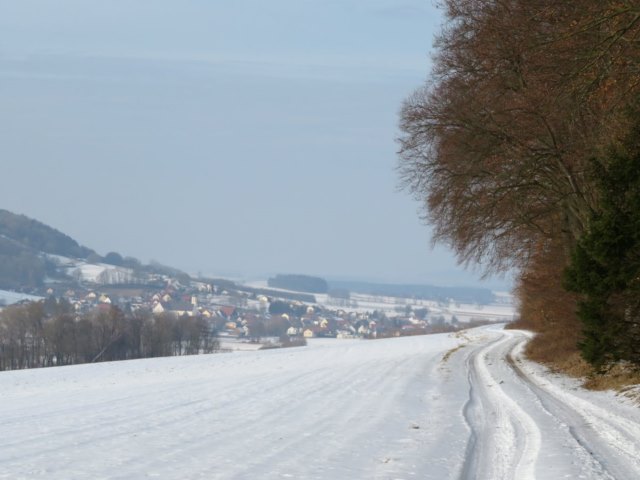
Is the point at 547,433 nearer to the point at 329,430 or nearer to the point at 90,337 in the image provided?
the point at 329,430

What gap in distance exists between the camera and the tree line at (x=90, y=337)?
7531cm

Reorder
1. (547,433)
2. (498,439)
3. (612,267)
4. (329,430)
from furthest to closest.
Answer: (612,267) → (329,430) → (547,433) → (498,439)

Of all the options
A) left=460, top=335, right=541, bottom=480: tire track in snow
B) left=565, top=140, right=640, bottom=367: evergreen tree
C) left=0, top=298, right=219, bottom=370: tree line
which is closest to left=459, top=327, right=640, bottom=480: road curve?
left=460, top=335, right=541, bottom=480: tire track in snow

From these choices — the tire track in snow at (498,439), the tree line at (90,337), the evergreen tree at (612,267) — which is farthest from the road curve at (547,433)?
the tree line at (90,337)

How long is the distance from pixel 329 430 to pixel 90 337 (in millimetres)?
66259

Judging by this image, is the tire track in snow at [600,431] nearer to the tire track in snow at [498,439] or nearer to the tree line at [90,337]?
the tire track in snow at [498,439]

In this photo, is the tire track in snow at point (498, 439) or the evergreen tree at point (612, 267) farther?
the evergreen tree at point (612, 267)

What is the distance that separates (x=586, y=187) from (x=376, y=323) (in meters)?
153

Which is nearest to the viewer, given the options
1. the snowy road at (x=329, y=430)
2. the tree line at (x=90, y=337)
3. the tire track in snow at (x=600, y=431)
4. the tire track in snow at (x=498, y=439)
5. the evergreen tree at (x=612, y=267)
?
the tire track in snow at (x=498, y=439)

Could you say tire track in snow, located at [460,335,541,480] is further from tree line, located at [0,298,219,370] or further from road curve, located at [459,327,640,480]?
tree line, located at [0,298,219,370]

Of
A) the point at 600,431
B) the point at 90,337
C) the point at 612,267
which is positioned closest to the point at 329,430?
the point at 600,431

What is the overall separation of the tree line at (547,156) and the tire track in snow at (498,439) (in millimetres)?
2353

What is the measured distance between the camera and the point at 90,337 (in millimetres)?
78188

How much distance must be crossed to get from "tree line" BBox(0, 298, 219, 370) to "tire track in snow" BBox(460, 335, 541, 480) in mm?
58497
